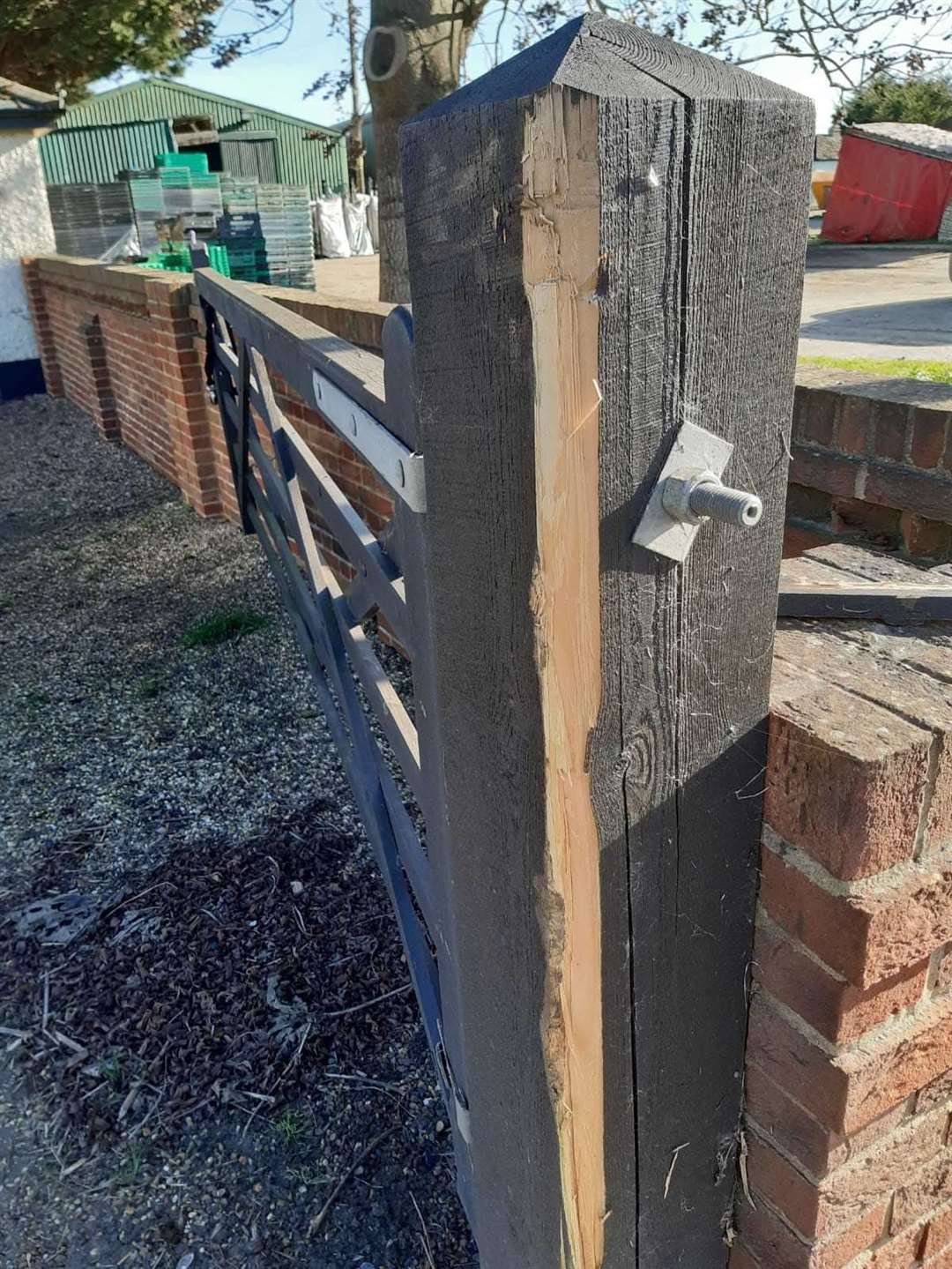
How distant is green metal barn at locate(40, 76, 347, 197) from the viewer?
27.2m

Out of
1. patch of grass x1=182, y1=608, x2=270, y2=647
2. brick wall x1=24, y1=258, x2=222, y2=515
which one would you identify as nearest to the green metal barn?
brick wall x1=24, y1=258, x2=222, y2=515

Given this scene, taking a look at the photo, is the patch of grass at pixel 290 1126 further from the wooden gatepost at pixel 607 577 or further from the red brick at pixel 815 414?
the red brick at pixel 815 414

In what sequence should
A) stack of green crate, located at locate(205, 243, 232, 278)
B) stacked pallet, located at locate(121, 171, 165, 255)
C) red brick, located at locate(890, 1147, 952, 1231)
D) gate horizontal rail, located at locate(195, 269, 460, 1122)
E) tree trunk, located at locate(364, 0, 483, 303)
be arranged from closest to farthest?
red brick, located at locate(890, 1147, 952, 1231), gate horizontal rail, located at locate(195, 269, 460, 1122), tree trunk, located at locate(364, 0, 483, 303), stack of green crate, located at locate(205, 243, 232, 278), stacked pallet, located at locate(121, 171, 165, 255)

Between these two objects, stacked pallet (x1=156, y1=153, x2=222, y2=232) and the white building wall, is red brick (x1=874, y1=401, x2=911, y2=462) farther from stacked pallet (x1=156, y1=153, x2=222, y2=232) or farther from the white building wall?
stacked pallet (x1=156, y1=153, x2=222, y2=232)


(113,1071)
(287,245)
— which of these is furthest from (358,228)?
(113,1071)

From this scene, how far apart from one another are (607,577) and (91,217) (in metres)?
17.6

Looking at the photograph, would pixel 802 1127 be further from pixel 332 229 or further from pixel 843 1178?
pixel 332 229

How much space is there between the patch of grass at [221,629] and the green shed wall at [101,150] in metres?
26.6

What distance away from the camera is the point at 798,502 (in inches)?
99.3

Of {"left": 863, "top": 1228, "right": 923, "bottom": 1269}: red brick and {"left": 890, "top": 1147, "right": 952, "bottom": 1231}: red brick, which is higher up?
{"left": 890, "top": 1147, "right": 952, "bottom": 1231}: red brick

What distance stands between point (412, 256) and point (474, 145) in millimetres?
175

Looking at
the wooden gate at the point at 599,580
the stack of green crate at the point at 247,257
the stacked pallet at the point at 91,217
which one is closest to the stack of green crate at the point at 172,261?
the stack of green crate at the point at 247,257

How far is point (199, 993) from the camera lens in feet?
8.36

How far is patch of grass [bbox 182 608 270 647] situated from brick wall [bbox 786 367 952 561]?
9.79 ft
